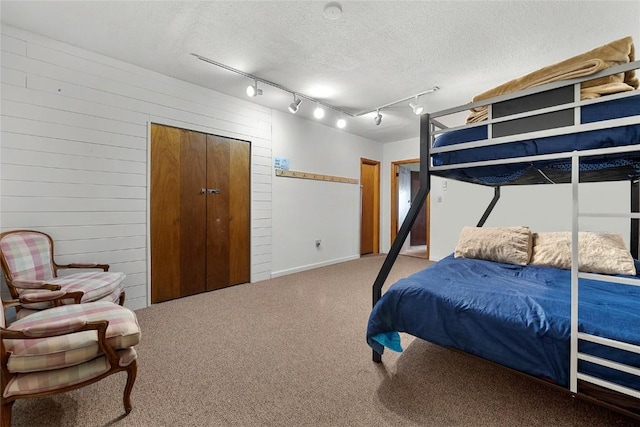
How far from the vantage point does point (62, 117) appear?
7.85 ft

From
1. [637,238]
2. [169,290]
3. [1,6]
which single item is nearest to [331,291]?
[169,290]

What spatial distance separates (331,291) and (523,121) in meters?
2.59

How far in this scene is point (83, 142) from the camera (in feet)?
8.20

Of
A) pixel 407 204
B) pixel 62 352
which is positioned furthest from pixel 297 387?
pixel 407 204

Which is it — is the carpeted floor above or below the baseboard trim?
below

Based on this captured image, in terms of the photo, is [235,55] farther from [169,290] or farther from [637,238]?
[637,238]

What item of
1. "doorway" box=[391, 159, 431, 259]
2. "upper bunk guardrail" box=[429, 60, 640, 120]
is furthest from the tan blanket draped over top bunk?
"doorway" box=[391, 159, 431, 259]

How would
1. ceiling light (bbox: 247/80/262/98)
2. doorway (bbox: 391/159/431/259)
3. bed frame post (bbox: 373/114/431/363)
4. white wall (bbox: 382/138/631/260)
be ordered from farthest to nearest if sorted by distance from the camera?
1. doorway (bbox: 391/159/431/259)
2. white wall (bbox: 382/138/631/260)
3. ceiling light (bbox: 247/80/262/98)
4. bed frame post (bbox: 373/114/431/363)

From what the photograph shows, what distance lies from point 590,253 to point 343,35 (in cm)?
260

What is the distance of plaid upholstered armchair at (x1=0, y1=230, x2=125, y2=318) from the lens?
6.27 feet

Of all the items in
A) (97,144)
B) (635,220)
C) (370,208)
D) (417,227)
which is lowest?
(417,227)

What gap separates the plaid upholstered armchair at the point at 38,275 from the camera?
1.91m

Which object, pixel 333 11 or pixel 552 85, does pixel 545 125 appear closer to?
pixel 552 85

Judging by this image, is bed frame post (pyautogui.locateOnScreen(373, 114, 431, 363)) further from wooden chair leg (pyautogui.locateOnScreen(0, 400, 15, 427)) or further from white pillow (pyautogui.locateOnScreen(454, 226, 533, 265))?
wooden chair leg (pyautogui.locateOnScreen(0, 400, 15, 427))
